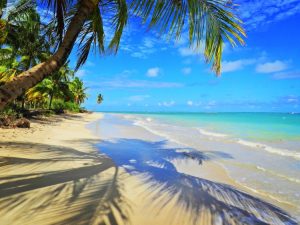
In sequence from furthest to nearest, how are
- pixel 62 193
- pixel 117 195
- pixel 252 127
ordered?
pixel 252 127 < pixel 117 195 < pixel 62 193

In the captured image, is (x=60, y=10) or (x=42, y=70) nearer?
(x=42, y=70)

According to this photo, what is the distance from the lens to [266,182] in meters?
6.46

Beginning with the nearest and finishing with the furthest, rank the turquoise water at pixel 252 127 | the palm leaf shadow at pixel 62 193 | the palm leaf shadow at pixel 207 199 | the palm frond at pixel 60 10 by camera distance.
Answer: the palm leaf shadow at pixel 62 193 → the palm leaf shadow at pixel 207 199 → the palm frond at pixel 60 10 → the turquoise water at pixel 252 127

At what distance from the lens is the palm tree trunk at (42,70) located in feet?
10.0

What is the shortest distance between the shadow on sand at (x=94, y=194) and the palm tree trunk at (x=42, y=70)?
1.34 metres

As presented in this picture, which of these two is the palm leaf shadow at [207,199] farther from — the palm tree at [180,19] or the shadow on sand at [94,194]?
the palm tree at [180,19]

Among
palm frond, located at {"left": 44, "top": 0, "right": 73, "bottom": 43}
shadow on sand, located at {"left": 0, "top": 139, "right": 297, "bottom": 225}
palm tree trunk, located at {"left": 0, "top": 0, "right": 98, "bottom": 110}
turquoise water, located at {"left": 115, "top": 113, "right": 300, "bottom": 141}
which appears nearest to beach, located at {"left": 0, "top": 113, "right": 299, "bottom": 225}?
shadow on sand, located at {"left": 0, "top": 139, "right": 297, "bottom": 225}

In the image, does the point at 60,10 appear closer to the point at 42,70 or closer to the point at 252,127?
the point at 42,70

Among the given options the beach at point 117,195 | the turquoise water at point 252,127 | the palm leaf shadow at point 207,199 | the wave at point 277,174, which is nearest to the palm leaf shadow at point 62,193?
the beach at point 117,195

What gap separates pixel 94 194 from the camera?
4.09 m

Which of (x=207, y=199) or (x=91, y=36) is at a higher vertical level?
(x=91, y=36)

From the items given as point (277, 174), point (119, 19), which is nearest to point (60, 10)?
point (119, 19)

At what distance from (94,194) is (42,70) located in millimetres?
1841

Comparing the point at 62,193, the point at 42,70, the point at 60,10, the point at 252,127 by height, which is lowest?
the point at 62,193
